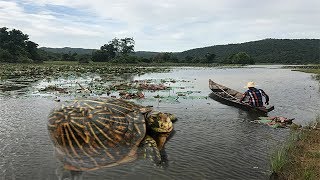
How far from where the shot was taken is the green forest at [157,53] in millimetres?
80031

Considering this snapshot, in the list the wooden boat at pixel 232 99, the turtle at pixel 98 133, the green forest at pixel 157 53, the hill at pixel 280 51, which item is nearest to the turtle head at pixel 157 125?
the turtle at pixel 98 133

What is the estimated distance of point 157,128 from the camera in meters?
6.55

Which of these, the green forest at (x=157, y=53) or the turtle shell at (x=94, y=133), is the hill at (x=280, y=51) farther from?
the turtle shell at (x=94, y=133)

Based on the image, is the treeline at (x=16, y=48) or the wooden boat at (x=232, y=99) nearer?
the wooden boat at (x=232, y=99)

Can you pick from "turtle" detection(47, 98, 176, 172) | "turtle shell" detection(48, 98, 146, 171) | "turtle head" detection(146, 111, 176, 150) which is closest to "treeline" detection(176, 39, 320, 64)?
"turtle head" detection(146, 111, 176, 150)

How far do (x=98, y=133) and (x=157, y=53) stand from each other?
12970 cm

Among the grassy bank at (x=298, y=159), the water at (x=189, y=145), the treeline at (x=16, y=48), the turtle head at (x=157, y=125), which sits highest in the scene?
the treeline at (x=16, y=48)

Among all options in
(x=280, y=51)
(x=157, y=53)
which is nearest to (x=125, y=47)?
(x=157, y=53)

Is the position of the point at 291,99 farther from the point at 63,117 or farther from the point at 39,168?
the point at 63,117

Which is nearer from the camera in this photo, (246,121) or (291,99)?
(246,121)

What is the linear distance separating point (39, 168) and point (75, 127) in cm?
455

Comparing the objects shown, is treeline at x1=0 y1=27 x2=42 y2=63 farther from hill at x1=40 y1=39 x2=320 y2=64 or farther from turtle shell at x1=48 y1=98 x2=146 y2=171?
turtle shell at x1=48 y1=98 x2=146 y2=171

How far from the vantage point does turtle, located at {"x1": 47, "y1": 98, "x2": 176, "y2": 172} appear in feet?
17.6

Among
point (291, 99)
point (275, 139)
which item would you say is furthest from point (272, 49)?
point (275, 139)
